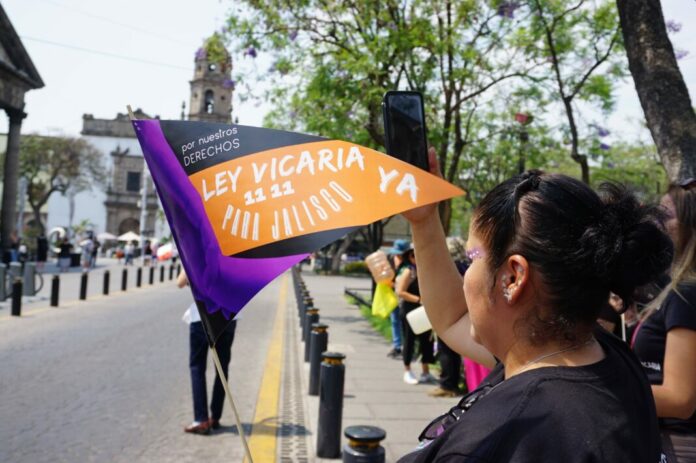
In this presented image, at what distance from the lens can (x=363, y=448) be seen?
3.02 m

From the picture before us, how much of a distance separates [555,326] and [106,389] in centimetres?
584

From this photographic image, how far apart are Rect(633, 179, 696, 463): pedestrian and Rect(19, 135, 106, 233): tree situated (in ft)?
165

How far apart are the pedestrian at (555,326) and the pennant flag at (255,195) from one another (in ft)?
1.10

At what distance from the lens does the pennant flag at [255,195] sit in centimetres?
162

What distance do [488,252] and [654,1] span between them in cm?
375

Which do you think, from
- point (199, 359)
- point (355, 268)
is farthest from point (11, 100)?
point (199, 359)

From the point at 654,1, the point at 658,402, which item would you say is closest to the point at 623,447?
the point at 658,402

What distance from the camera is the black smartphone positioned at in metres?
1.70

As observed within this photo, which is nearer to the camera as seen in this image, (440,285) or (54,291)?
(440,285)

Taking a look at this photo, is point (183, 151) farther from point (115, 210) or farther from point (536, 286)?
point (115, 210)

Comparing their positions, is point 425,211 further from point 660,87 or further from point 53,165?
point 53,165

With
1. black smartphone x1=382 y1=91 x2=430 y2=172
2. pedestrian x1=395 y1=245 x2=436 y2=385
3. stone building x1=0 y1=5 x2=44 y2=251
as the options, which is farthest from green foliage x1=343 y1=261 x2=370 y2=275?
black smartphone x1=382 y1=91 x2=430 y2=172

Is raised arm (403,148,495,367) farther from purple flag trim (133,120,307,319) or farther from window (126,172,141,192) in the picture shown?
window (126,172,141,192)

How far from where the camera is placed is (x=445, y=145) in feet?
37.5
